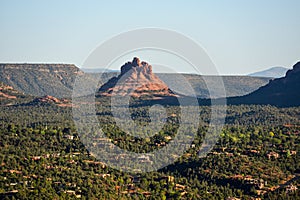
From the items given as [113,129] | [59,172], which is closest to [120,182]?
[59,172]

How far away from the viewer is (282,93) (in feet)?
616

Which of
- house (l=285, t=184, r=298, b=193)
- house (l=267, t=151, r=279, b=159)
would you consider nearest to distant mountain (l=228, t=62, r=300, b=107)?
house (l=267, t=151, r=279, b=159)

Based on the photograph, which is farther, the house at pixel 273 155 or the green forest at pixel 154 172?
the house at pixel 273 155

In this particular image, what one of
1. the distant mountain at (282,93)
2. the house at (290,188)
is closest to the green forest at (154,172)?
the house at (290,188)

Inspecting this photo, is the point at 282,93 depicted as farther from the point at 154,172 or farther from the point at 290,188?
the point at 290,188

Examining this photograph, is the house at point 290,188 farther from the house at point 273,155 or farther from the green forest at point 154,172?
the house at point 273,155

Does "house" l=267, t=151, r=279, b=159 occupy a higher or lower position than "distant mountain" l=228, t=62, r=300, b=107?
lower

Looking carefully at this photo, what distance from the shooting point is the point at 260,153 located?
11150 centimetres

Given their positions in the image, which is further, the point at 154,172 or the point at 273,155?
the point at 273,155

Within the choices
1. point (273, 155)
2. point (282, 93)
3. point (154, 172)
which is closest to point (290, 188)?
point (273, 155)

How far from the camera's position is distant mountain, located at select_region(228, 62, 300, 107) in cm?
18021

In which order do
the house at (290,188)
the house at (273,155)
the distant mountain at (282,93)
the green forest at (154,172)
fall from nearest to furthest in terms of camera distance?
the green forest at (154,172), the house at (290,188), the house at (273,155), the distant mountain at (282,93)

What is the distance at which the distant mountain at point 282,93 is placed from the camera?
180212mm

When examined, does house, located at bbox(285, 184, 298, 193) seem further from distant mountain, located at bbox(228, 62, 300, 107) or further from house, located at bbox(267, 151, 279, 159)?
distant mountain, located at bbox(228, 62, 300, 107)
